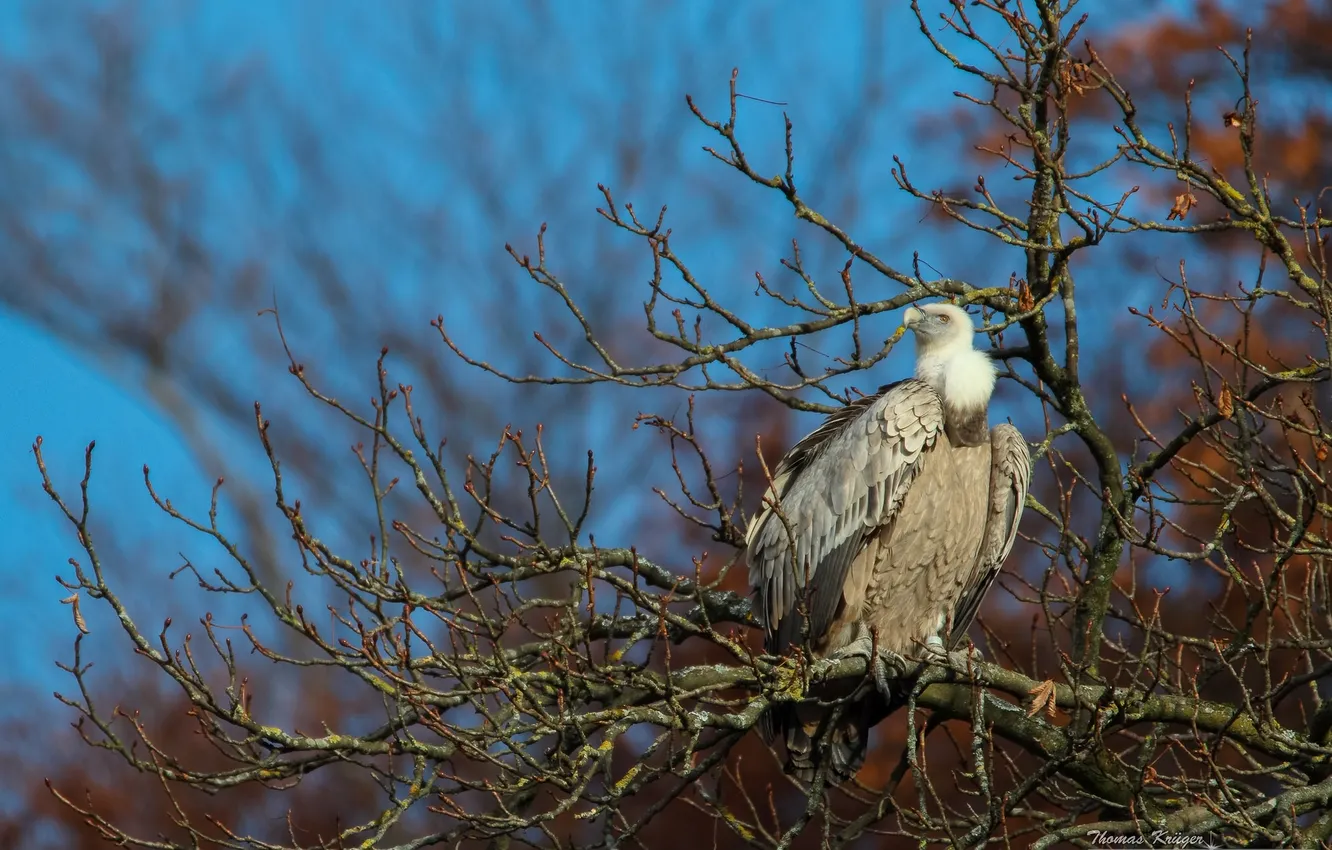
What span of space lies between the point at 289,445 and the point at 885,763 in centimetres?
1253

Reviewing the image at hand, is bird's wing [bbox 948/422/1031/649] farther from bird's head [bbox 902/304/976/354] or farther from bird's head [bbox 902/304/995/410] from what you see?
bird's head [bbox 902/304/976/354]

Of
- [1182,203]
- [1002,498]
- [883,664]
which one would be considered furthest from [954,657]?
[1182,203]

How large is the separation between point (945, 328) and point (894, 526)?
103cm

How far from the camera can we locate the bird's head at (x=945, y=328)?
23.1ft

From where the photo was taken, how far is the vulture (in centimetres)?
674

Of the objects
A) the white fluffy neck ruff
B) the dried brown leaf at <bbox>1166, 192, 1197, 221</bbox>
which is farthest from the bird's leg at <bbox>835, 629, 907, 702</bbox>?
the dried brown leaf at <bbox>1166, 192, 1197, 221</bbox>

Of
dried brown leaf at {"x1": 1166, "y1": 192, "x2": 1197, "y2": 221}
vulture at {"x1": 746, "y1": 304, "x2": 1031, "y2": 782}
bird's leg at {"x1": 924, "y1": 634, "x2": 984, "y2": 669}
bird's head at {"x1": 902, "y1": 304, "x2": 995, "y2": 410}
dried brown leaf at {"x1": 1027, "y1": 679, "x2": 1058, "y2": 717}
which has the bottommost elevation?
dried brown leaf at {"x1": 1027, "y1": 679, "x2": 1058, "y2": 717}

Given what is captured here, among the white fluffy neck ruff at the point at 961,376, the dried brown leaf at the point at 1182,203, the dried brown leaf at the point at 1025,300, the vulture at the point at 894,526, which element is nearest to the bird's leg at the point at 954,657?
the vulture at the point at 894,526

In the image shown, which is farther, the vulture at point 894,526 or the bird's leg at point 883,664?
the vulture at point 894,526

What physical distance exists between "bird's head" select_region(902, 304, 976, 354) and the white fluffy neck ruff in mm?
15

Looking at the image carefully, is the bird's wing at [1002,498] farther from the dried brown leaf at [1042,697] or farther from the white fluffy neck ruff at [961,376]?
the dried brown leaf at [1042,697]

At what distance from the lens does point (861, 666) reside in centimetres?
612

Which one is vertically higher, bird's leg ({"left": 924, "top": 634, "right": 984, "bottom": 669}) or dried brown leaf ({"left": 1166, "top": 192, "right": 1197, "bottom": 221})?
dried brown leaf ({"left": 1166, "top": 192, "right": 1197, "bottom": 221})

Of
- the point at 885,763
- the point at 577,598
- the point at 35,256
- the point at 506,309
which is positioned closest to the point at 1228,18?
the point at 885,763
